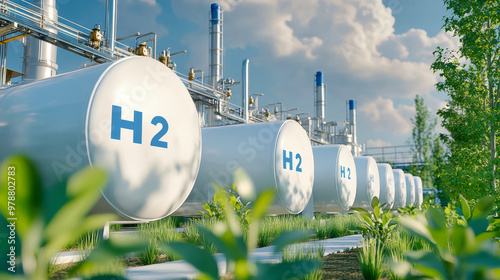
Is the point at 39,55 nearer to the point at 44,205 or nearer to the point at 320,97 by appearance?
the point at 44,205

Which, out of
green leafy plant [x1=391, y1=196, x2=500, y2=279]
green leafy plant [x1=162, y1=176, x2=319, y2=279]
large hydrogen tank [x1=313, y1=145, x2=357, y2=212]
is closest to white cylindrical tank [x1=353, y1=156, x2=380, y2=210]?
large hydrogen tank [x1=313, y1=145, x2=357, y2=212]

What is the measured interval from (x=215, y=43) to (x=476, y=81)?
Result: 1458 centimetres

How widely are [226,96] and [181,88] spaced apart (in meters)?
12.9

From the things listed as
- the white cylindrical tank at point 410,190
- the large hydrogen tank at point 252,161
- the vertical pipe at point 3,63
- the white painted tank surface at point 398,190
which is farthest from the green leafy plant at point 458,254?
the white cylindrical tank at point 410,190

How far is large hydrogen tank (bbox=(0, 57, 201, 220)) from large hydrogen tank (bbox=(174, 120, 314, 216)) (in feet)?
9.05

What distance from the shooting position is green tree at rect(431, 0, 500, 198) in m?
8.74

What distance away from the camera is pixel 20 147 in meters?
5.11

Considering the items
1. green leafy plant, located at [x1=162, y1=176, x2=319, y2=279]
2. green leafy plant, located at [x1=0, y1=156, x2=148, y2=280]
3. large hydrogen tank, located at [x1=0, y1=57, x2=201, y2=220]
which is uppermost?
large hydrogen tank, located at [x1=0, y1=57, x2=201, y2=220]

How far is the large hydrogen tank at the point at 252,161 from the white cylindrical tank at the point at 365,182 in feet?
21.3

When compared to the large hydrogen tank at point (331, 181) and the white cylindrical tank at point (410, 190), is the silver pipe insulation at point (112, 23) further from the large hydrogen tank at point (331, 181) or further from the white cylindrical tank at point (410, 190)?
the white cylindrical tank at point (410, 190)

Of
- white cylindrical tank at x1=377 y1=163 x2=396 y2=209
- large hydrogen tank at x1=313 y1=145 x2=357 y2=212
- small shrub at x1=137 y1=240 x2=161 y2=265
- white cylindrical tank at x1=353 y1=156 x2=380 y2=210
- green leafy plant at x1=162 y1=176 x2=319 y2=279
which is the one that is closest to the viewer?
green leafy plant at x1=162 y1=176 x2=319 y2=279

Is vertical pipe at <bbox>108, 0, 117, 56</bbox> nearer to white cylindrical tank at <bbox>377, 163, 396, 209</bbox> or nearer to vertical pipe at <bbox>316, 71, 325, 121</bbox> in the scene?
white cylindrical tank at <bbox>377, 163, 396, 209</bbox>

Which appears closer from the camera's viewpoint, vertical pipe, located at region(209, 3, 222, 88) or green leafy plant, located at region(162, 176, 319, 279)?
green leafy plant, located at region(162, 176, 319, 279)

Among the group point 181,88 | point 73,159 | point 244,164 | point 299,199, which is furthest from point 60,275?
point 299,199
